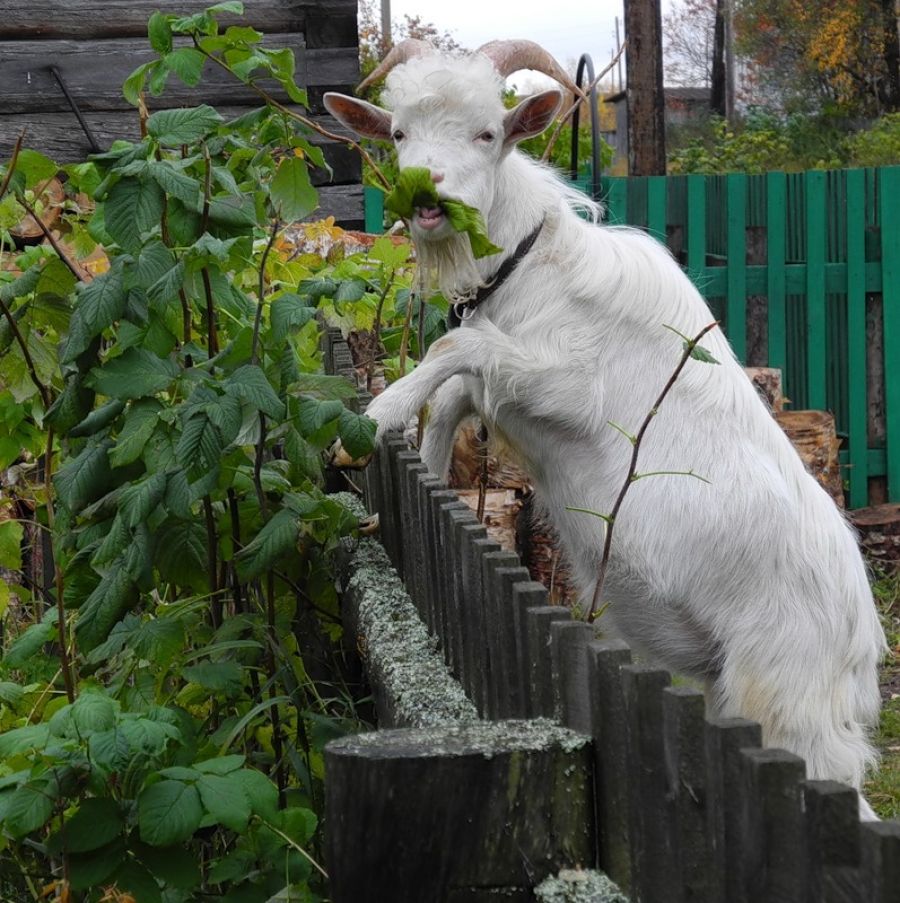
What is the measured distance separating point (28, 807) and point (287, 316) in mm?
1110

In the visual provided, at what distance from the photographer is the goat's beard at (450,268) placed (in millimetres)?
3486

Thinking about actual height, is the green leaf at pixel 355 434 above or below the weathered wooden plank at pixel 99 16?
below

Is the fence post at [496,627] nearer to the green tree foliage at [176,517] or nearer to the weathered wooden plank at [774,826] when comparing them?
the green tree foliage at [176,517]

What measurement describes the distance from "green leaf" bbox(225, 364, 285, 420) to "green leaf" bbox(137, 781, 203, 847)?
2.47 feet

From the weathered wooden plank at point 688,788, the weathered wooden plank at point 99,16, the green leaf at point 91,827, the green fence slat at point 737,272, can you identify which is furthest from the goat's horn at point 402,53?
the green fence slat at point 737,272

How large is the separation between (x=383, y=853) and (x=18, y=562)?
2119 millimetres

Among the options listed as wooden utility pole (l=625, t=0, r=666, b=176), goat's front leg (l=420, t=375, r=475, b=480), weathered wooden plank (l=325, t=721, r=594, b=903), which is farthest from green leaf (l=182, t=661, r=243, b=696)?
wooden utility pole (l=625, t=0, r=666, b=176)

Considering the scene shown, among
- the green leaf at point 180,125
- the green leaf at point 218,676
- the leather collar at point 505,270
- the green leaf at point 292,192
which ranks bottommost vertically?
the green leaf at point 218,676

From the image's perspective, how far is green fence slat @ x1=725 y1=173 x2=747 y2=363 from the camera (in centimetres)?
911

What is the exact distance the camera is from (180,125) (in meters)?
2.79

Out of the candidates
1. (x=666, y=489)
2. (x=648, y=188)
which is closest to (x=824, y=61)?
(x=648, y=188)

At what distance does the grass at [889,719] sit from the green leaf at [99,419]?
2.84m

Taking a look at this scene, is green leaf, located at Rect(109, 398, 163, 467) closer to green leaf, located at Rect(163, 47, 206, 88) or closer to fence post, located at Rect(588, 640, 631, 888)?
green leaf, located at Rect(163, 47, 206, 88)

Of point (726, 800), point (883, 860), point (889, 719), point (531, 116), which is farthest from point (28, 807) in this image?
point (889, 719)
